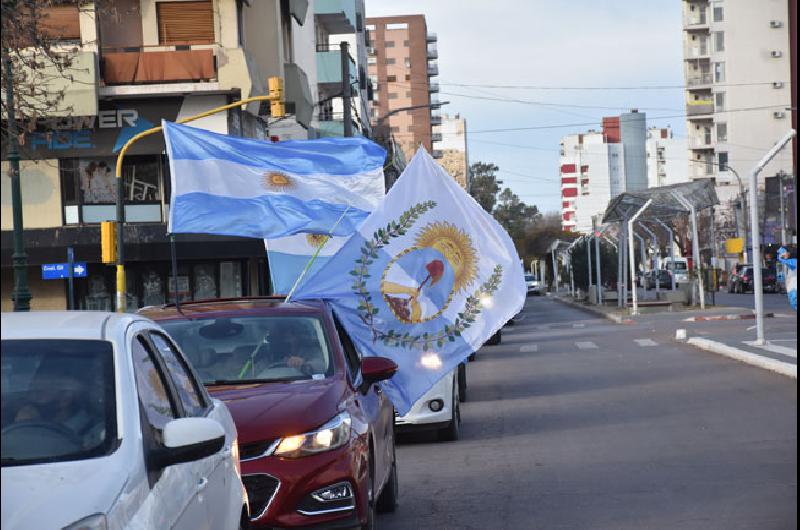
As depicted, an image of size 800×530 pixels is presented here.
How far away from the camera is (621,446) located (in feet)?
42.6

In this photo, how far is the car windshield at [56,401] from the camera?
4102 millimetres

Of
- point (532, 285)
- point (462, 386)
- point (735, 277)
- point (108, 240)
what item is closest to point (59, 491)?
point (462, 386)

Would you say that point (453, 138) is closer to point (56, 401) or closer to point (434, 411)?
point (434, 411)

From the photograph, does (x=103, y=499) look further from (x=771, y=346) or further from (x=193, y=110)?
(x=193, y=110)

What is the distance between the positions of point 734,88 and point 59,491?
4135 inches

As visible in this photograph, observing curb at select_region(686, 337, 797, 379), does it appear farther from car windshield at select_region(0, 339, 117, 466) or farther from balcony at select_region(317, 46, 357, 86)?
balcony at select_region(317, 46, 357, 86)

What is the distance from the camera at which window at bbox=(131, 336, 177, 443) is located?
4.73m

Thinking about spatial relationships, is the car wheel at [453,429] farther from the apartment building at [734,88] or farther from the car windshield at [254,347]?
the apartment building at [734,88]

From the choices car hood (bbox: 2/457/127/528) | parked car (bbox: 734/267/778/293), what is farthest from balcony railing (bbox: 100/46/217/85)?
parked car (bbox: 734/267/778/293)

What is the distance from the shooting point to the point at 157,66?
113ft

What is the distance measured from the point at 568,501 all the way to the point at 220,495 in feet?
15.9

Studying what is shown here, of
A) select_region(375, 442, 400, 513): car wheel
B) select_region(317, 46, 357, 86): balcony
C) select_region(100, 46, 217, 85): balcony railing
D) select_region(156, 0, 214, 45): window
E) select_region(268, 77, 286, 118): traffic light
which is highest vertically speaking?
select_region(317, 46, 357, 86): balcony

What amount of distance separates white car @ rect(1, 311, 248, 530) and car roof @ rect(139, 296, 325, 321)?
12.9 ft

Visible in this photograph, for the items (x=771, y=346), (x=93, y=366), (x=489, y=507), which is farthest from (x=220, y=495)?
(x=771, y=346)
